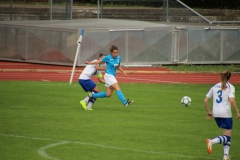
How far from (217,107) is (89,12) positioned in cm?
3269

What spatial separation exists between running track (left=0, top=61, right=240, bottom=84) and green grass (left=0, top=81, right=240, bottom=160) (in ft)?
13.8

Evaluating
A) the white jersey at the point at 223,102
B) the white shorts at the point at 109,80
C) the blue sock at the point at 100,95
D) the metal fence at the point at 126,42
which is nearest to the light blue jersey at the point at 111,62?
the white shorts at the point at 109,80

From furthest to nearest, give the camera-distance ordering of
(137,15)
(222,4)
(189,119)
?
(222,4) → (137,15) → (189,119)

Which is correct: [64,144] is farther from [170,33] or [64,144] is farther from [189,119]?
[170,33]

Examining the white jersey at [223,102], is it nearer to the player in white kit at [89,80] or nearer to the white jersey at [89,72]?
the player in white kit at [89,80]

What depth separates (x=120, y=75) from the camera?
30.2 metres

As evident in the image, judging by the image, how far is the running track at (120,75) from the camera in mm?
28516

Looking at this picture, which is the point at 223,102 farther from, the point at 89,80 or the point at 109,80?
the point at 89,80

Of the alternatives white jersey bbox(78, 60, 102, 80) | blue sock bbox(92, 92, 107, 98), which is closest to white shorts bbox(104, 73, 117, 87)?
blue sock bbox(92, 92, 107, 98)

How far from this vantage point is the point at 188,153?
44.0 ft

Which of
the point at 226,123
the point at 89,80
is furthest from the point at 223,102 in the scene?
the point at 89,80

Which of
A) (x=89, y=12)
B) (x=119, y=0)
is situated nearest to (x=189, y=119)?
(x=119, y=0)

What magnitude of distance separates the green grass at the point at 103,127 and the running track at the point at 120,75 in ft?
13.8

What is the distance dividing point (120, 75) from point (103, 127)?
13.9 meters
